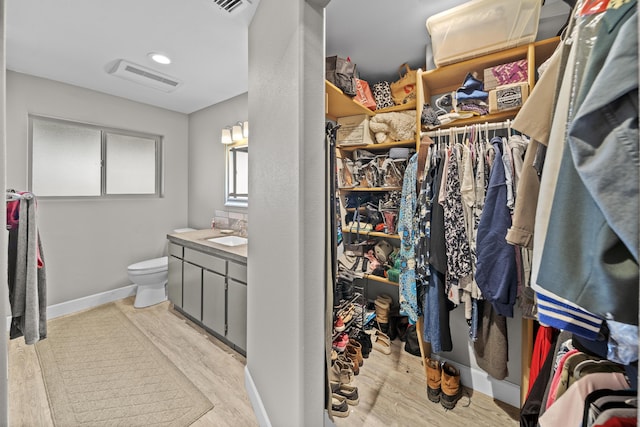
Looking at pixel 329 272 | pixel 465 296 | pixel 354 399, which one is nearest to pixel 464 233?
pixel 465 296

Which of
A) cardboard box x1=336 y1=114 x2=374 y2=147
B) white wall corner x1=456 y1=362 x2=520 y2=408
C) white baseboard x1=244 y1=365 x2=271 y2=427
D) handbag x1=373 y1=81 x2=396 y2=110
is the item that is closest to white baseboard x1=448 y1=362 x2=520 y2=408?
white wall corner x1=456 y1=362 x2=520 y2=408

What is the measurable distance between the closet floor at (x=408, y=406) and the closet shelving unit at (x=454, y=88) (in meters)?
0.17

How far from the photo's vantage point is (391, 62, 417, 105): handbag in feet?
6.66

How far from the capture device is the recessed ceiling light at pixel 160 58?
7.03 ft

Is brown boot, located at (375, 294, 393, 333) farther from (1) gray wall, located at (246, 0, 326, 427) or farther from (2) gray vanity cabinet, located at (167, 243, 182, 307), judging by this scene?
(2) gray vanity cabinet, located at (167, 243, 182, 307)

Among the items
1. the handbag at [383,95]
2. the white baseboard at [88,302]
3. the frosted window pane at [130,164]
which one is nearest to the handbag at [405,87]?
the handbag at [383,95]

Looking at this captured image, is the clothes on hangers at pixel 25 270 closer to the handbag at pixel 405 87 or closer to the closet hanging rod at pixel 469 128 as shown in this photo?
the closet hanging rod at pixel 469 128

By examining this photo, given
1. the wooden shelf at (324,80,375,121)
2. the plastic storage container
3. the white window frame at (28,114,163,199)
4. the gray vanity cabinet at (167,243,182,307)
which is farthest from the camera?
the gray vanity cabinet at (167,243,182,307)

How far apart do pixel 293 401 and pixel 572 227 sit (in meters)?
1.20

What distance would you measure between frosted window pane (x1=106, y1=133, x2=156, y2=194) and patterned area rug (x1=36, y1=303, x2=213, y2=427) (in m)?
1.60

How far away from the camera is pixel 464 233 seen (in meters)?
1.50

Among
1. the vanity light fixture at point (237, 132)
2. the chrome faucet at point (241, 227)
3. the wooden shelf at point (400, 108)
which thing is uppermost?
the vanity light fixture at point (237, 132)

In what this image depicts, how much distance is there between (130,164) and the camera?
10.6 ft

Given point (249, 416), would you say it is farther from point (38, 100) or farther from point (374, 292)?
point (38, 100)
